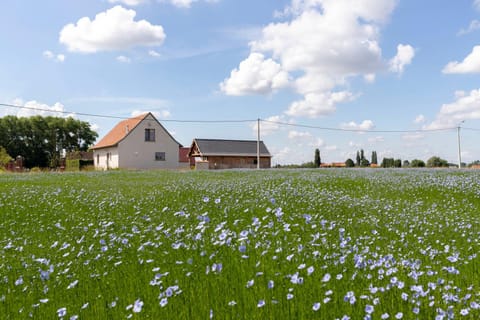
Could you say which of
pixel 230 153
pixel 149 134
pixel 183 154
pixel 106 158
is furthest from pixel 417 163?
pixel 106 158

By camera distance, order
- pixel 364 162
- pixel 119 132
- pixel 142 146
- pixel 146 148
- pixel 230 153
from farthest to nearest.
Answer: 1. pixel 364 162
2. pixel 230 153
3. pixel 119 132
4. pixel 146 148
5. pixel 142 146

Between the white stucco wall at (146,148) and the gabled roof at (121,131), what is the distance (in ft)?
1.35

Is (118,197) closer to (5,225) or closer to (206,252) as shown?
(5,225)

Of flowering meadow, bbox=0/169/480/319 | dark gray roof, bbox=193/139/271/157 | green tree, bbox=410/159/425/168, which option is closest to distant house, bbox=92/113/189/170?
dark gray roof, bbox=193/139/271/157

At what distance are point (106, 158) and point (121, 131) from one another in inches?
209

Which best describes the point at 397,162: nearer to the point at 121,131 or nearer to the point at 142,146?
the point at 142,146

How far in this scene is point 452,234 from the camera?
23.7ft

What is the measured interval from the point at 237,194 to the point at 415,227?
16.2 ft

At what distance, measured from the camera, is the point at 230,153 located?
64.2m

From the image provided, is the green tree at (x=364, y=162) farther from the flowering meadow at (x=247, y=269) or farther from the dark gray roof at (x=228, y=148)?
the flowering meadow at (x=247, y=269)

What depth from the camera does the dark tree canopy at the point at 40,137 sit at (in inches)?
2625

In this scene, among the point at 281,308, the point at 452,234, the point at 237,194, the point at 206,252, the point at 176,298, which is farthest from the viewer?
the point at 237,194

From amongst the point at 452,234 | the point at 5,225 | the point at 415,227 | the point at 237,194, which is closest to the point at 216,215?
the point at 237,194

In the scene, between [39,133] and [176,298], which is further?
[39,133]
